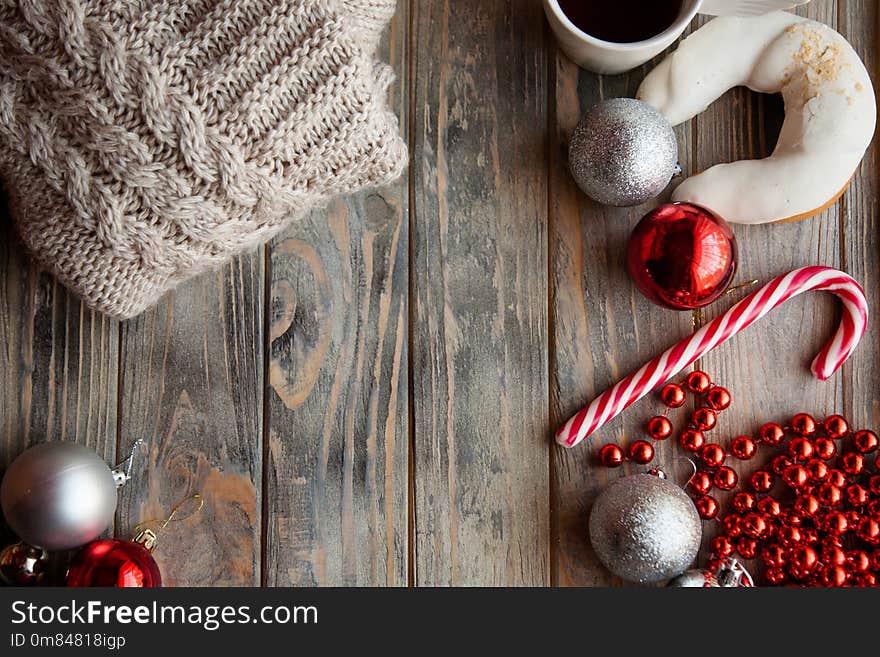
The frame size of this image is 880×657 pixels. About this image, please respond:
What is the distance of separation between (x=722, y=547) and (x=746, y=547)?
0.03 meters

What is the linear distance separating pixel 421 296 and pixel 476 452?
18cm

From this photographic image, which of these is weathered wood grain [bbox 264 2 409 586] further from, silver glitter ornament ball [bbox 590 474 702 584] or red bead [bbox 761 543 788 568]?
red bead [bbox 761 543 788 568]

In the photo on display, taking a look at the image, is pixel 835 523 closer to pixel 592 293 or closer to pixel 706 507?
pixel 706 507

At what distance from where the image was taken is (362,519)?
2.81ft

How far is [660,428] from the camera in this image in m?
0.86

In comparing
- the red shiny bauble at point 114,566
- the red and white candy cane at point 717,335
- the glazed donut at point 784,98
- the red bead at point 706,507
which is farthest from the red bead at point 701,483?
the red shiny bauble at point 114,566

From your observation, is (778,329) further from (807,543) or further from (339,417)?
(339,417)

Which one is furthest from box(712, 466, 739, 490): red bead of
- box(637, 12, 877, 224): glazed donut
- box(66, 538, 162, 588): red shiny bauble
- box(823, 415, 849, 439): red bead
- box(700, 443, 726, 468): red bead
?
box(66, 538, 162, 588): red shiny bauble

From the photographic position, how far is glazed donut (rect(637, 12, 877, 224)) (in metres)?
0.82

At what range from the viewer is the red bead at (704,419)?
861 mm

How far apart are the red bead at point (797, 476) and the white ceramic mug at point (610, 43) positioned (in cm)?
45

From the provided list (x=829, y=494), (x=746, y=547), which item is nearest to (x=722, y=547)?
(x=746, y=547)

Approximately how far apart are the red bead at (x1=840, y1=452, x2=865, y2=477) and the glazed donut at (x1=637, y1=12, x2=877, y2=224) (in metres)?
0.26

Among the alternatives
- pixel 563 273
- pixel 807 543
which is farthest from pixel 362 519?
pixel 807 543
